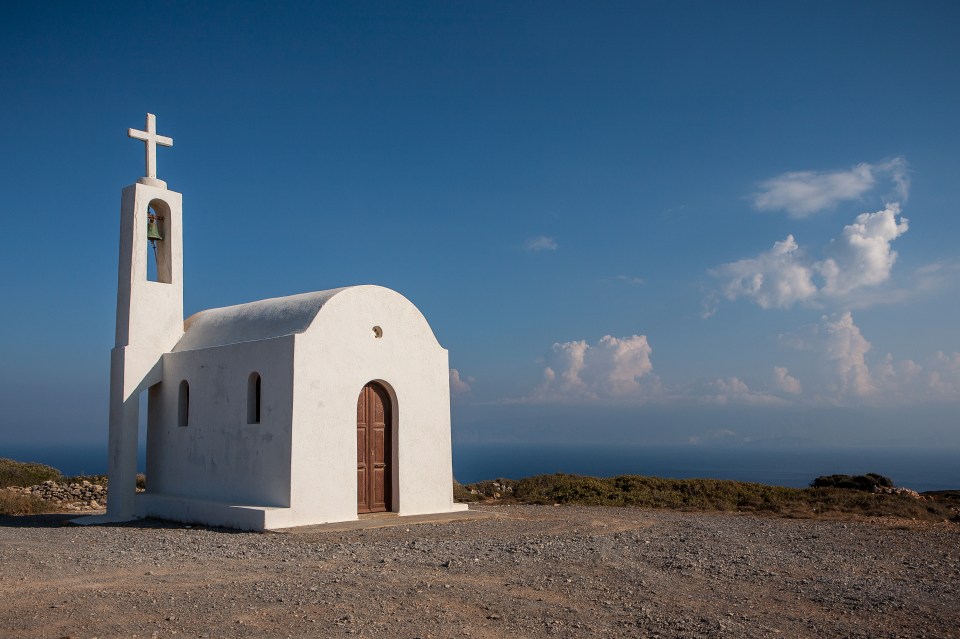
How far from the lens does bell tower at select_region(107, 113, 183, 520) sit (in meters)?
16.4

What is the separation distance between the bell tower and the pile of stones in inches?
177

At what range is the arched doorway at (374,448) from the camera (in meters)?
15.4

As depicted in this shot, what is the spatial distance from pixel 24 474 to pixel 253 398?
50.2 feet

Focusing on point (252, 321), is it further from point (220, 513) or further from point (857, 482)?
point (857, 482)

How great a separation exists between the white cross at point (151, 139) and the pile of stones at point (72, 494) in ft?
27.0

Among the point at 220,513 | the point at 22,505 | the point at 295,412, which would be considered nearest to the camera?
the point at 295,412

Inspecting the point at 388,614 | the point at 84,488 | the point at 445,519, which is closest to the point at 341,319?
the point at 445,519

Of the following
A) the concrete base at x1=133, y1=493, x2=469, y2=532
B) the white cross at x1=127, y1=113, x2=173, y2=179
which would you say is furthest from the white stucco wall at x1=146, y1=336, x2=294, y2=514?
the white cross at x1=127, y1=113, x2=173, y2=179

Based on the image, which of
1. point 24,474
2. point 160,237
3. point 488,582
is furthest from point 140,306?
point 24,474

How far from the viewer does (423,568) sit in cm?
955

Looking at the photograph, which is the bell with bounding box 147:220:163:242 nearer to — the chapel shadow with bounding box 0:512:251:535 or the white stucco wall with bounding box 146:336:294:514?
the white stucco wall with bounding box 146:336:294:514

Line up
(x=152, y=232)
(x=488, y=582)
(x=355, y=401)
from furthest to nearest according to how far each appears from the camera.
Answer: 1. (x=152, y=232)
2. (x=355, y=401)
3. (x=488, y=582)

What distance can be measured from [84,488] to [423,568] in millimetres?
16097

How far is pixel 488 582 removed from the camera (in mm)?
8625
